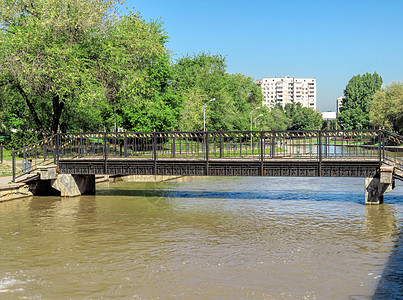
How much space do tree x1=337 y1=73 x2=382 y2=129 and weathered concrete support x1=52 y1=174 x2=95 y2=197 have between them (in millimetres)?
141618

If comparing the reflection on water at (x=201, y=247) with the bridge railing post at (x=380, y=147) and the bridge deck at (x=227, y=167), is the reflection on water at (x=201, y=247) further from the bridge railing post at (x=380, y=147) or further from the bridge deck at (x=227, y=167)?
the bridge railing post at (x=380, y=147)

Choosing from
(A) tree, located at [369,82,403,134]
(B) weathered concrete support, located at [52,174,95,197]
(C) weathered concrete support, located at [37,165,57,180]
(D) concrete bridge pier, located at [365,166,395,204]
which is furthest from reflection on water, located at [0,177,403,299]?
(A) tree, located at [369,82,403,134]

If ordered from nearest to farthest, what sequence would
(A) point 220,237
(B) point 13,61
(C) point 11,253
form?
(C) point 11,253 → (A) point 220,237 → (B) point 13,61

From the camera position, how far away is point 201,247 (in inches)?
559

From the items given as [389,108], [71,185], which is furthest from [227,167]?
[389,108]

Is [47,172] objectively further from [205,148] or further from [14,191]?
[205,148]

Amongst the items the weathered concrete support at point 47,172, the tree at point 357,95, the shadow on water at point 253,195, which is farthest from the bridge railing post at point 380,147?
the tree at point 357,95

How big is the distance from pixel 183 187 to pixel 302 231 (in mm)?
14850

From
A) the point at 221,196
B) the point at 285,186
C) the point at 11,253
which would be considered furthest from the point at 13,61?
the point at 11,253

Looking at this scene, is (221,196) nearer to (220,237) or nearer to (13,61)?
(220,237)

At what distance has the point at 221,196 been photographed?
25.4 metres

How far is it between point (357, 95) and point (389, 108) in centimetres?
7157

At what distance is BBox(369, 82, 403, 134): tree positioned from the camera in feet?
278

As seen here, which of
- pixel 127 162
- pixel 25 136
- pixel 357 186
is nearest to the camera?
pixel 127 162
